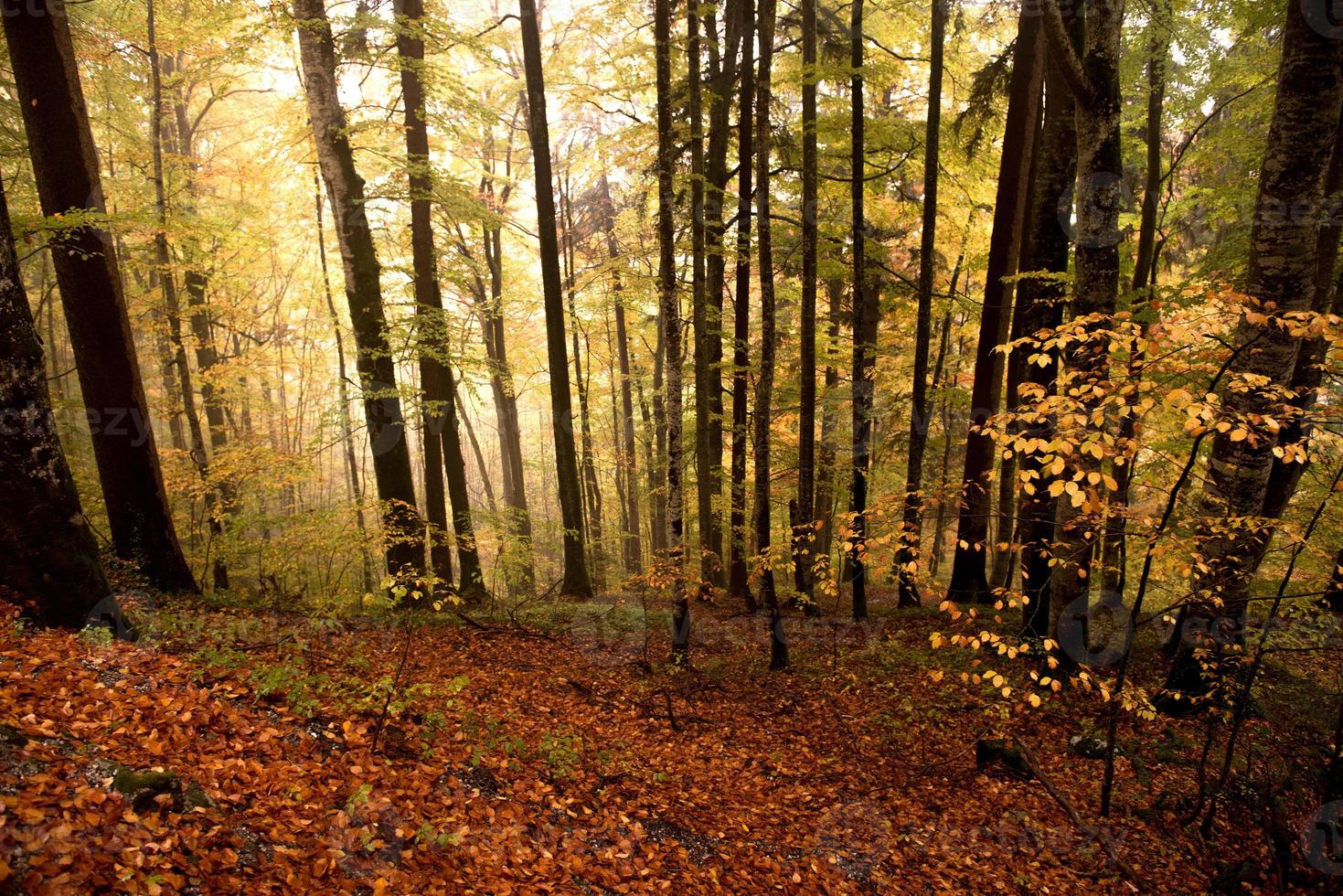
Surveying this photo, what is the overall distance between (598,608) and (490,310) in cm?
646

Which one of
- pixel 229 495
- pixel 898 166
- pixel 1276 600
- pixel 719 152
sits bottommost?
pixel 229 495

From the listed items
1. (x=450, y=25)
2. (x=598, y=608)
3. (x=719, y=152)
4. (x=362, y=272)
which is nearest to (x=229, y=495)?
(x=362, y=272)

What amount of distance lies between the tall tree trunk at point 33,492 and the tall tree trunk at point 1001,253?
9984mm

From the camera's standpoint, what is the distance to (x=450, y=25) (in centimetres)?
941

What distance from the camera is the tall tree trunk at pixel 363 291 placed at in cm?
845

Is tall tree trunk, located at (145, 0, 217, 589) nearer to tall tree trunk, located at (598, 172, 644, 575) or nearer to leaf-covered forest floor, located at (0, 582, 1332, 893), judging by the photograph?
leaf-covered forest floor, located at (0, 582, 1332, 893)

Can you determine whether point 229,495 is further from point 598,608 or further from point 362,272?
point 598,608

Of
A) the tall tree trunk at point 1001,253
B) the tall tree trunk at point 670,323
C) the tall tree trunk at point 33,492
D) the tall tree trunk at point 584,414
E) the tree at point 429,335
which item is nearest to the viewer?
the tall tree trunk at point 33,492

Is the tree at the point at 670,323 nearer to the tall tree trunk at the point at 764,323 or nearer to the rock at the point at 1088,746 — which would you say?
the tall tree trunk at the point at 764,323

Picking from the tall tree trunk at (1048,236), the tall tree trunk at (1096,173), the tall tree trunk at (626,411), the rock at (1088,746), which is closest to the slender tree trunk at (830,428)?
the tall tree trunk at (1048,236)

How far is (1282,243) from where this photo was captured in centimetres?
541

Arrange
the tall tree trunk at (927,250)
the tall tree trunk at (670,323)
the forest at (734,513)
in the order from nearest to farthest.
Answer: the forest at (734,513), the tall tree trunk at (670,323), the tall tree trunk at (927,250)

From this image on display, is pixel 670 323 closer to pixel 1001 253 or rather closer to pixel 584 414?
pixel 1001 253

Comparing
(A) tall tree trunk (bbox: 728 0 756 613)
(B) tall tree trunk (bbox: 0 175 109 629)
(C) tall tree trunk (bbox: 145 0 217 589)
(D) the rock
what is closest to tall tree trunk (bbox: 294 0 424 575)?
(C) tall tree trunk (bbox: 145 0 217 589)
